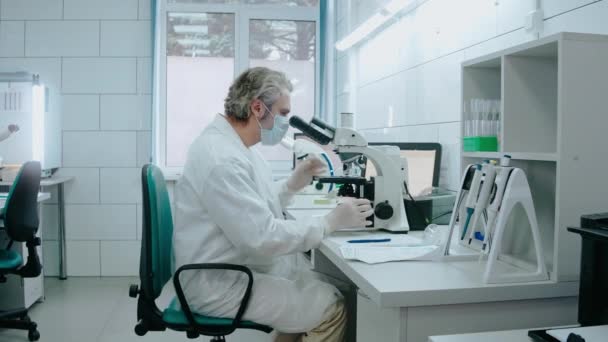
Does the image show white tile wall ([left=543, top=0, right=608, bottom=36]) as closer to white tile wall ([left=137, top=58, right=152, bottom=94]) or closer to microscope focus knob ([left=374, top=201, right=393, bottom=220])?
microscope focus knob ([left=374, top=201, right=393, bottom=220])

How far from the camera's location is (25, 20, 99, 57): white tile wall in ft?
12.7

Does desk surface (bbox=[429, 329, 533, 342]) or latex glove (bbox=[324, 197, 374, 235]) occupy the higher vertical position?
latex glove (bbox=[324, 197, 374, 235])

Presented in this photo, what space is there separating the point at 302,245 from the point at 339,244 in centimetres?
11

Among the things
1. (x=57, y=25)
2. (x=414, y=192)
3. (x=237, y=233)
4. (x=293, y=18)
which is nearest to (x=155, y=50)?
(x=57, y=25)

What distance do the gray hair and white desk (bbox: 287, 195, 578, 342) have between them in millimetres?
696

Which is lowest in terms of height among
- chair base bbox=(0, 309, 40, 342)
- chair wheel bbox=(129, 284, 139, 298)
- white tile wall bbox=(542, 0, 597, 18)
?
chair base bbox=(0, 309, 40, 342)

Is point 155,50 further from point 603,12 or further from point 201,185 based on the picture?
point 603,12

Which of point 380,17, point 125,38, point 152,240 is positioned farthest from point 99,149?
point 152,240

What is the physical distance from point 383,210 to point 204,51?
9.61 feet

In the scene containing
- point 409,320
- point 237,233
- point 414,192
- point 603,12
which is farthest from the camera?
point 414,192

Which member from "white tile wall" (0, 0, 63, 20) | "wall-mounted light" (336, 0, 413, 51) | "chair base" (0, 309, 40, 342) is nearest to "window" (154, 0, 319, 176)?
Answer: "white tile wall" (0, 0, 63, 20)

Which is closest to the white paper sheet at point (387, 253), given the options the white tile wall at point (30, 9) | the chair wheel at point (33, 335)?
the chair wheel at point (33, 335)

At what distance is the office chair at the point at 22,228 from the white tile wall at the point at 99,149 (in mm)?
1336

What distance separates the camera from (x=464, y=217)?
4.78 ft
